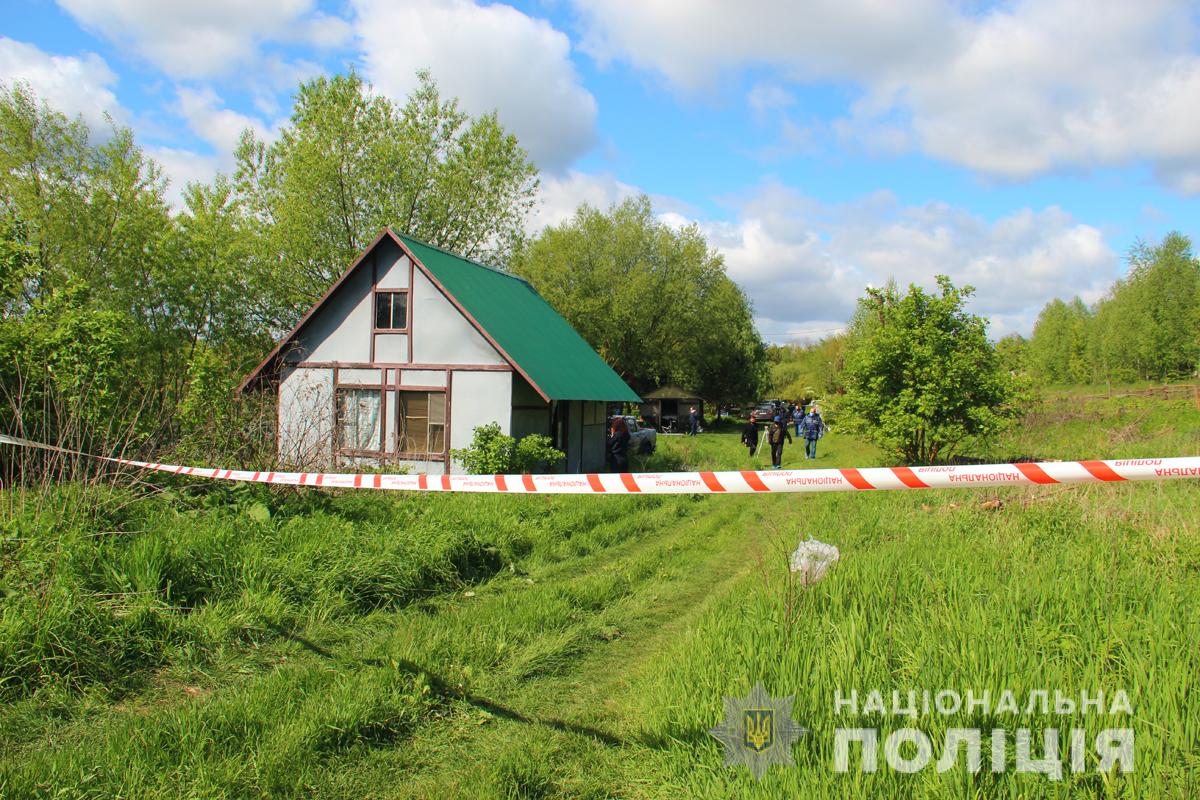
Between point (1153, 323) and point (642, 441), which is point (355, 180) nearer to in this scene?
point (642, 441)

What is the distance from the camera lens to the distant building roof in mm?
17016

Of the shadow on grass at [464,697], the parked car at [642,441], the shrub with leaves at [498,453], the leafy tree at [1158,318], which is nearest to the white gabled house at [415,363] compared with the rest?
the shrub with leaves at [498,453]

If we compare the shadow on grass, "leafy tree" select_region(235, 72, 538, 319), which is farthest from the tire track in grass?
"leafy tree" select_region(235, 72, 538, 319)

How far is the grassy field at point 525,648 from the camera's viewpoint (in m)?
3.58

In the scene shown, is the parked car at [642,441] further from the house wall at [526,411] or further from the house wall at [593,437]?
the house wall at [526,411]

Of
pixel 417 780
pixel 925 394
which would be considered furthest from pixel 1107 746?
pixel 925 394

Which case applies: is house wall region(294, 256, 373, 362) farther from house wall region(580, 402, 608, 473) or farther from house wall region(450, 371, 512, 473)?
house wall region(580, 402, 608, 473)

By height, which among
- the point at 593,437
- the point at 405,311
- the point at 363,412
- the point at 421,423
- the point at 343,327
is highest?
the point at 405,311

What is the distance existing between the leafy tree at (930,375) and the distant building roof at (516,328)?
7471mm

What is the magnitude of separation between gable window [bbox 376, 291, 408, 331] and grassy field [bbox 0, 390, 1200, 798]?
10010 millimetres

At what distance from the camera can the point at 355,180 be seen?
106ft

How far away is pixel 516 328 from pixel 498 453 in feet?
15.1

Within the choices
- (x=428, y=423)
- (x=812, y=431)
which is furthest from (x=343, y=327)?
(x=812, y=431)

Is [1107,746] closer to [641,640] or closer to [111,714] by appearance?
[641,640]
